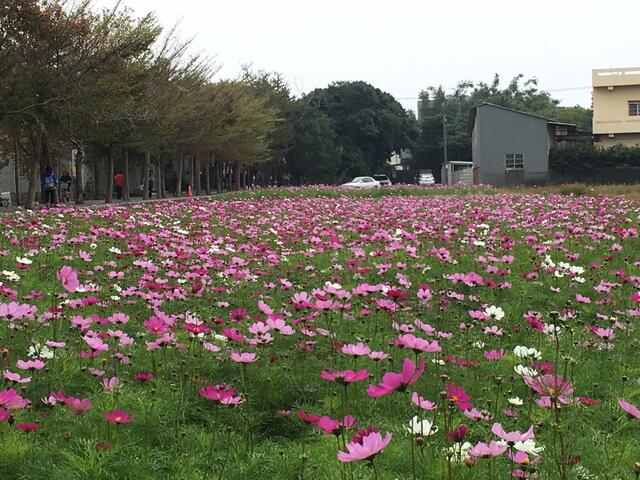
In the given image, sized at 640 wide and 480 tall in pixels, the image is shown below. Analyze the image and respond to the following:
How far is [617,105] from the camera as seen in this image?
4681cm


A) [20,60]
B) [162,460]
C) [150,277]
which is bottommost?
[162,460]

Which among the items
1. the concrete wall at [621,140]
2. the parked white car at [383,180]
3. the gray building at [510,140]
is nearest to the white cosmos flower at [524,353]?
the gray building at [510,140]

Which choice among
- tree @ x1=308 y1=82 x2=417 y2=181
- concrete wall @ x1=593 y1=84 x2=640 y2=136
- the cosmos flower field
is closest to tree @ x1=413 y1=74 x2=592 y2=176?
tree @ x1=308 y1=82 x2=417 y2=181

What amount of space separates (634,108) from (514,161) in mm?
10279

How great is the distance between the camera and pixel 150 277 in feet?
14.7

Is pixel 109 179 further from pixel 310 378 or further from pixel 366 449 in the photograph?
pixel 366 449

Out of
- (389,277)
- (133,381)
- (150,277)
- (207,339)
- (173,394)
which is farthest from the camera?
(389,277)

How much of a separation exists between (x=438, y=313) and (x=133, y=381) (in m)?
2.58

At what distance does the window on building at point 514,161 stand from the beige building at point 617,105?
6856 mm

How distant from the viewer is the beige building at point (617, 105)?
46.3m

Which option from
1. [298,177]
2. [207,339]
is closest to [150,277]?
[207,339]

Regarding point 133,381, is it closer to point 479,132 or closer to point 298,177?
point 479,132

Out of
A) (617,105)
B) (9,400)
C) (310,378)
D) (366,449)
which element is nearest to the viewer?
(366,449)

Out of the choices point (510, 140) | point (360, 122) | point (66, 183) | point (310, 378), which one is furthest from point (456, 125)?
point (310, 378)
